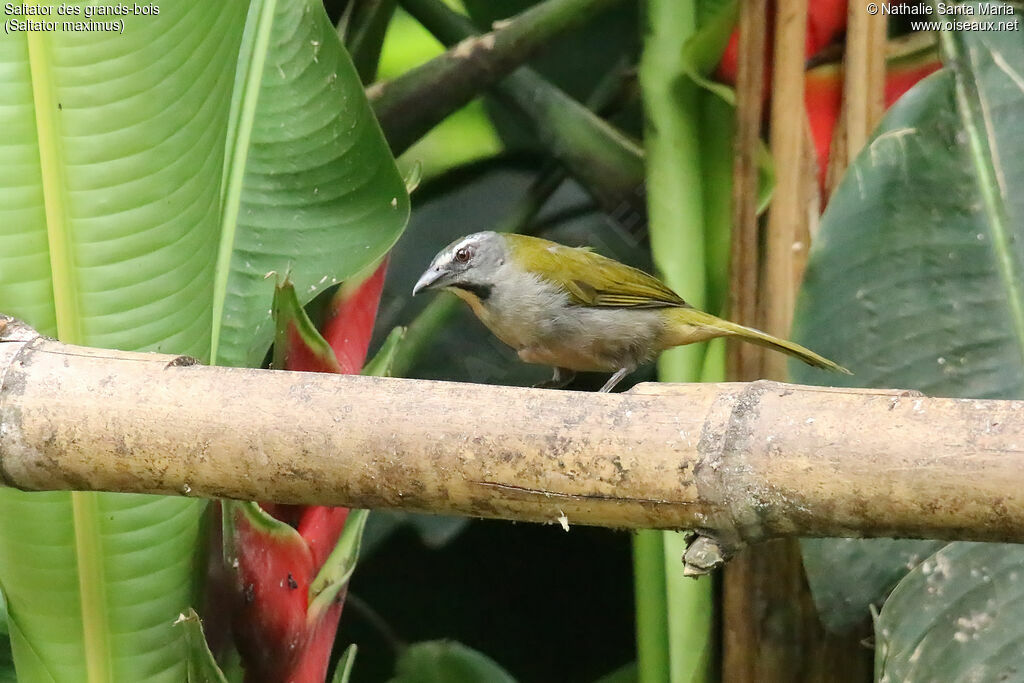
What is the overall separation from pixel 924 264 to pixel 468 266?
0.95 m

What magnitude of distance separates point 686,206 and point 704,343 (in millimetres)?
313

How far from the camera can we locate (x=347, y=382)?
120cm

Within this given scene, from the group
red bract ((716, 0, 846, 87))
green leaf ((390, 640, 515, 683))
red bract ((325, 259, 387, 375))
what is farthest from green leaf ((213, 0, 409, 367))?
red bract ((716, 0, 846, 87))

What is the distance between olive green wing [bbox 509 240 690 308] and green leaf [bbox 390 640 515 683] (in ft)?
2.66

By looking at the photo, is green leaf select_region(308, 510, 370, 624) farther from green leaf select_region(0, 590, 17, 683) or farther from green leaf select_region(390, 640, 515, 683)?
green leaf select_region(0, 590, 17, 683)

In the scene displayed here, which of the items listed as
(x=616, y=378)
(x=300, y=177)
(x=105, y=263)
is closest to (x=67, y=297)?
(x=105, y=263)

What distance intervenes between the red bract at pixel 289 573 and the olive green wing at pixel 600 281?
2.01 feet

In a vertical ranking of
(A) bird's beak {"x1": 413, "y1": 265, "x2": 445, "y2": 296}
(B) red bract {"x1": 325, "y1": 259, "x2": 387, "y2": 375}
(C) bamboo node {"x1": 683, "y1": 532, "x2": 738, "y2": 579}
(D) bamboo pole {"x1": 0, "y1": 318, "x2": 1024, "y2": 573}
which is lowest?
(C) bamboo node {"x1": 683, "y1": 532, "x2": 738, "y2": 579}

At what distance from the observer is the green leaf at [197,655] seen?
5.09 feet

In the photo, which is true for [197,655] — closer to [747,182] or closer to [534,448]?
[534,448]

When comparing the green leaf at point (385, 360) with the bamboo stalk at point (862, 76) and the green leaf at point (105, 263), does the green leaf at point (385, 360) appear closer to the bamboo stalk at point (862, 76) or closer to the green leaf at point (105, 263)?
the green leaf at point (105, 263)

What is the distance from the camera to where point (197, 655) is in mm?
1579

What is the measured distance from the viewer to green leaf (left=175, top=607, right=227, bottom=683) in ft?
5.09

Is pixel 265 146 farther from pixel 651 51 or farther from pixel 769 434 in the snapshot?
pixel 769 434
